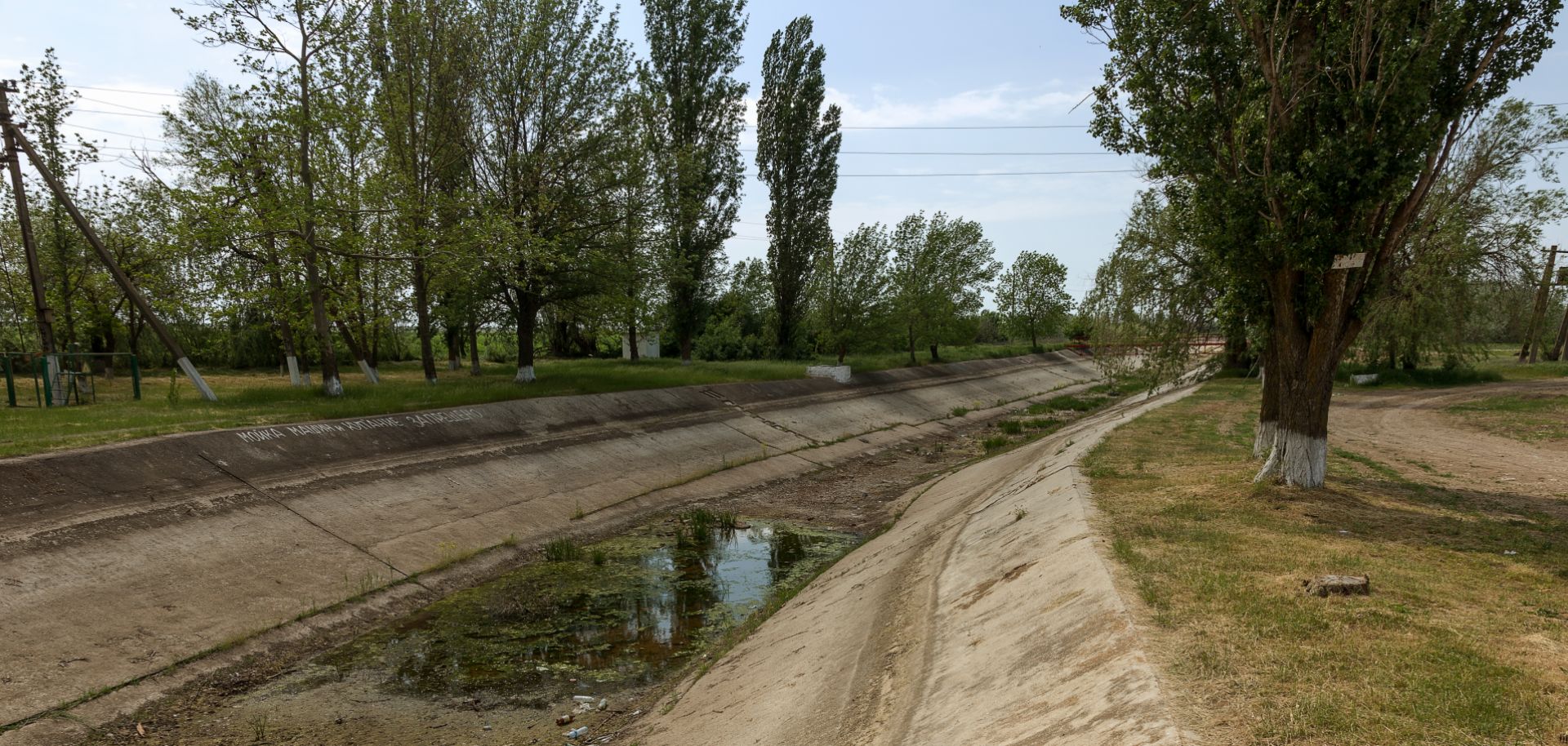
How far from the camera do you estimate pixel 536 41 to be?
27656 mm

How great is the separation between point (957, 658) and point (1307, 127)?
8.92 meters

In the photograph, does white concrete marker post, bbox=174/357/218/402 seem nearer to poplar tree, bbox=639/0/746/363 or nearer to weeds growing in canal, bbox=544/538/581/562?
weeds growing in canal, bbox=544/538/581/562

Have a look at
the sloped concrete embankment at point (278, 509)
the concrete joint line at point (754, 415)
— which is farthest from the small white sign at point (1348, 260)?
the concrete joint line at point (754, 415)

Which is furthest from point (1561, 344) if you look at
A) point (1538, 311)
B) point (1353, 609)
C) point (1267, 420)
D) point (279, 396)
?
point (279, 396)

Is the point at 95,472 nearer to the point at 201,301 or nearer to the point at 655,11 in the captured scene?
the point at 201,301

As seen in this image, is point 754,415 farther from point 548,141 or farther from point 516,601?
point 516,601

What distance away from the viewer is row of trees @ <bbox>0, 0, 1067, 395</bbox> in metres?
21.9

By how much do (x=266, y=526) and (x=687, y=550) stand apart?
7.29 m

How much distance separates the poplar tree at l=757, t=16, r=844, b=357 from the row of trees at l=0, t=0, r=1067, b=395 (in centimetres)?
10

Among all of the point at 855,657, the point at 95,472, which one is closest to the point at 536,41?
the point at 95,472

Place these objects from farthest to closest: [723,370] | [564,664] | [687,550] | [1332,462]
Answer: [723,370]
[687,550]
[1332,462]
[564,664]

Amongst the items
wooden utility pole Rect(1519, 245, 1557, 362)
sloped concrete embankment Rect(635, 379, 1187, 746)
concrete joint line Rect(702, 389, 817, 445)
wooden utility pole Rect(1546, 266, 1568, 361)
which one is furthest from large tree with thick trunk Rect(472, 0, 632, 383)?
wooden utility pole Rect(1546, 266, 1568, 361)

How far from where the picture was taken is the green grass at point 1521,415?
1900 centimetres

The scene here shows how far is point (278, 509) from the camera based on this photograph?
1433cm
